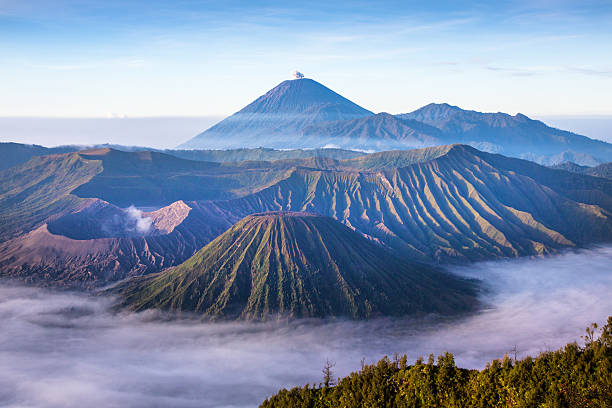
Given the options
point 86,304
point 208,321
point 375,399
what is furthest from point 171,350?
point 375,399

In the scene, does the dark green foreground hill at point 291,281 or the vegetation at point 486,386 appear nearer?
the vegetation at point 486,386

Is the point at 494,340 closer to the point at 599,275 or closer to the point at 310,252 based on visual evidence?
the point at 310,252

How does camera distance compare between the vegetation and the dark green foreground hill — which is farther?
the dark green foreground hill

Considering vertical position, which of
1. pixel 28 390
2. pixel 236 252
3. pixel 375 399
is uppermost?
pixel 236 252
